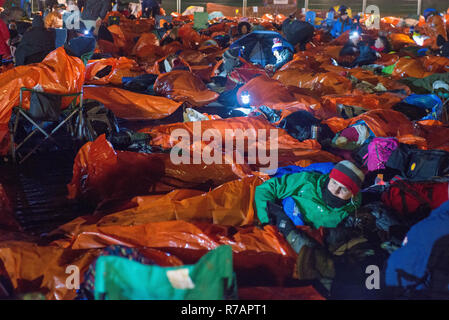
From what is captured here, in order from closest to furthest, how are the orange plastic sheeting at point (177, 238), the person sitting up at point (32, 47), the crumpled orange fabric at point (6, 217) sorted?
1. the orange plastic sheeting at point (177, 238)
2. the crumpled orange fabric at point (6, 217)
3. the person sitting up at point (32, 47)

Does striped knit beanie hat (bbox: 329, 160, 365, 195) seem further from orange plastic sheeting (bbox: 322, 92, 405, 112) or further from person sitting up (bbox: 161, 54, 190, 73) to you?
person sitting up (bbox: 161, 54, 190, 73)

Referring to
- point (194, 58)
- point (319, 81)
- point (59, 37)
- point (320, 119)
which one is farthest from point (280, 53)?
point (59, 37)

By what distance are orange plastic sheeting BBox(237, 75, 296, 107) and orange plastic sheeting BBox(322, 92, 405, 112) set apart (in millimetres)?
486

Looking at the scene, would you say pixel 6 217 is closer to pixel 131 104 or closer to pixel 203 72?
pixel 131 104

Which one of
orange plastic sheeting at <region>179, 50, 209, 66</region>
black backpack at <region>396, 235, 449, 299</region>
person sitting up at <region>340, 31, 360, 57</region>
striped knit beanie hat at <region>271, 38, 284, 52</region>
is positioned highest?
striped knit beanie hat at <region>271, 38, 284, 52</region>

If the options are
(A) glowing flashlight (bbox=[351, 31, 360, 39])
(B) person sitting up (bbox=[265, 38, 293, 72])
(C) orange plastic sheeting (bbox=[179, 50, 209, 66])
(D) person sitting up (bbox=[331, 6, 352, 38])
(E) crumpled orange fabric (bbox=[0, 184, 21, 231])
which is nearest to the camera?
(E) crumpled orange fabric (bbox=[0, 184, 21, 231])

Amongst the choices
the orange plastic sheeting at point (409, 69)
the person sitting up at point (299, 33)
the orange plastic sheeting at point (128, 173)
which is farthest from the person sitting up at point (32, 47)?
the person sitting up at point (299, 33)

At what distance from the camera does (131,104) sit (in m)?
5.55

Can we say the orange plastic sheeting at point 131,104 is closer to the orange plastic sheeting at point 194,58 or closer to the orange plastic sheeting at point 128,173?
the orange plastic sheeting at point 128,173

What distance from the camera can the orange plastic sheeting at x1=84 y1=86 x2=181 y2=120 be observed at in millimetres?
5449

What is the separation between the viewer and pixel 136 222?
2.92m

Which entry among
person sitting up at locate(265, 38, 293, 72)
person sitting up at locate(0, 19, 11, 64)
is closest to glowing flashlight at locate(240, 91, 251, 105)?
person sitting up at locate(265, 38, 293, 72)

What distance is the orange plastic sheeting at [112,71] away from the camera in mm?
7129
